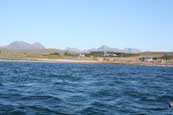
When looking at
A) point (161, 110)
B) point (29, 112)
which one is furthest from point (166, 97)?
point (29, 112)

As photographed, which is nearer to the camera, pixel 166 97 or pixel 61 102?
pixel 61 102

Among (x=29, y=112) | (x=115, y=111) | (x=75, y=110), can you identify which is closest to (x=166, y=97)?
(x=115, y=111)

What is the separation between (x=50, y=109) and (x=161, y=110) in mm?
8264

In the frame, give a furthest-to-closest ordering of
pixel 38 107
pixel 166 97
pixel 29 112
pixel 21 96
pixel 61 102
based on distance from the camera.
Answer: pixel 166 97, pixel 21 96, pixel 61 102, pixel 38 107, pixel 29 112

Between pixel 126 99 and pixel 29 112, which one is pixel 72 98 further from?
pixel 29 112

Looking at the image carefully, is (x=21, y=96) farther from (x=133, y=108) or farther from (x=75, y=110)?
(x=133, y=108)

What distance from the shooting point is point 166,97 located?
110 feet

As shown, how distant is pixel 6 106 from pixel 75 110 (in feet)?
16.4

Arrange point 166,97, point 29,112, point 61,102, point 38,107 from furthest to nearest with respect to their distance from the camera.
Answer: point 166,97 → point 61,102 → point 38,107 → point 29,112

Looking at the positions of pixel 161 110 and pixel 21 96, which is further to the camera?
→ pixel 21 96

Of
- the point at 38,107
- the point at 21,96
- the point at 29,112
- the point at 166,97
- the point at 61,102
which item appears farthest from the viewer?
the point at 166,97

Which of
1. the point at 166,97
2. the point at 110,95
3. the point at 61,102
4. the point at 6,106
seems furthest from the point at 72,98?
the point at 166,97

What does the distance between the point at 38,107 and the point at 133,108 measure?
7184 mm

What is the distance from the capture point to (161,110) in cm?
2591
